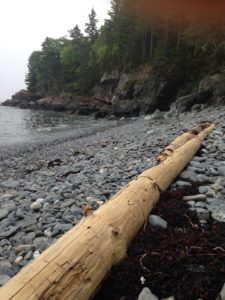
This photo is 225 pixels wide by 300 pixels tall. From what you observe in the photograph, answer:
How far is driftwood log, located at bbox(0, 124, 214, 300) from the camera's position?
2318 millimetres

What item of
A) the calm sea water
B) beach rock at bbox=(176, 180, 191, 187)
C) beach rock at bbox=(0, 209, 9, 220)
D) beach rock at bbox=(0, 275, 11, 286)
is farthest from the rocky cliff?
beach rock at bbox=(0, 275, 11, 286)

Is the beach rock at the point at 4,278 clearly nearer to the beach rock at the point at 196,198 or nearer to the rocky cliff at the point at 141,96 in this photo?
the beach rock at the point at 196,198

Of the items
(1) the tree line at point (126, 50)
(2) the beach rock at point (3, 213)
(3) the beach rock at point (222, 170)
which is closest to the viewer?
(2) the beach rock at point (3, 213)

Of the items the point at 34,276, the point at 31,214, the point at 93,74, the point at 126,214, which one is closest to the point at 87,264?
the point at 34,276

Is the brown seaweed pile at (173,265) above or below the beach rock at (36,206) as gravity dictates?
above

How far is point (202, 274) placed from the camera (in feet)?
8.62

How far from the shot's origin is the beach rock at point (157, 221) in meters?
3.70

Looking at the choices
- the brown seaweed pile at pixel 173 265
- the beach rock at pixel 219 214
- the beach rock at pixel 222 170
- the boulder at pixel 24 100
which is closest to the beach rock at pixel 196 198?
the beach rock at pixel 219 214

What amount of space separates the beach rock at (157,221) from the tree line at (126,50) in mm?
6707

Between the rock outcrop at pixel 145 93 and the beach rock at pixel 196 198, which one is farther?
the rock outcrop at pixel 145 93

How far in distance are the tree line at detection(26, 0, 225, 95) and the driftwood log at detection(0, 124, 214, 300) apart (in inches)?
264

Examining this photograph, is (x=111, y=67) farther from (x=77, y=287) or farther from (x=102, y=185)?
(x=77, y=287)

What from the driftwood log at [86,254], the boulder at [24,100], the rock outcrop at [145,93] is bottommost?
the boulder at [24,100]

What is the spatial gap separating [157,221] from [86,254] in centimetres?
131
